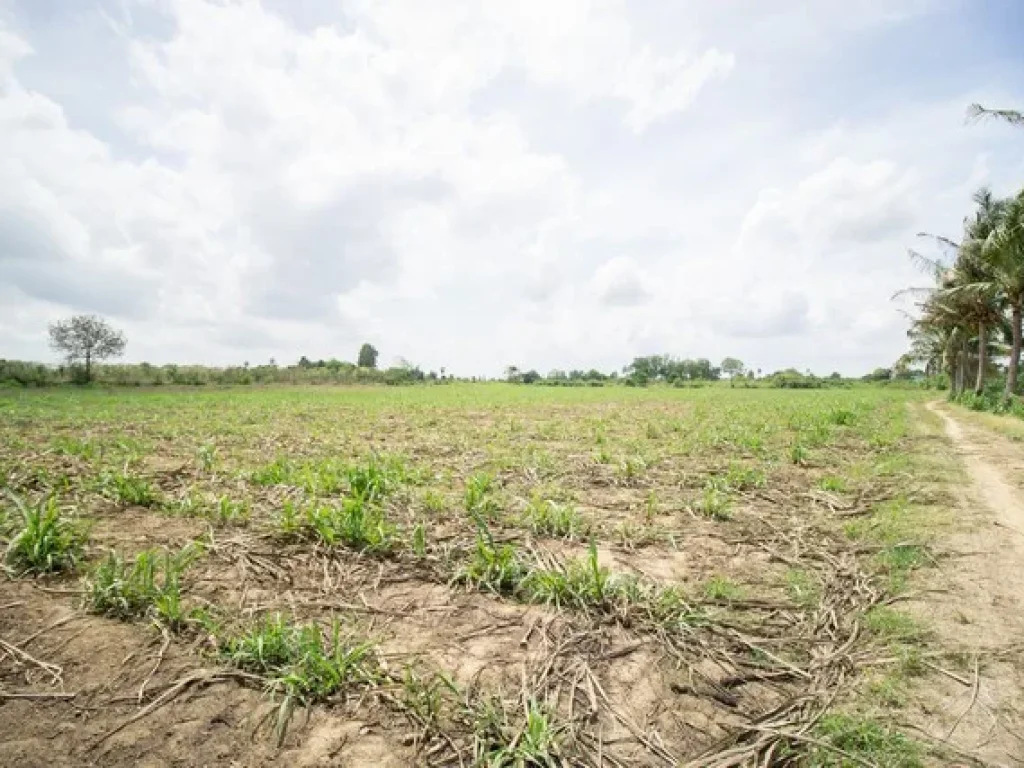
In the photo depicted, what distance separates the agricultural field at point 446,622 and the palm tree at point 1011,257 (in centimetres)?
2181

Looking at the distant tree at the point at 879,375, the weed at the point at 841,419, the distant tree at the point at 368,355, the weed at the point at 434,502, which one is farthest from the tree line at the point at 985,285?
the distant tree at the point at 368,355

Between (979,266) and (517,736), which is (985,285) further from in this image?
(517,736)

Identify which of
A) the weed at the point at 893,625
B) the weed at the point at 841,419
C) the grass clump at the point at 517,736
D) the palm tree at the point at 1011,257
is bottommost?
the grass clump at the point at 517,736

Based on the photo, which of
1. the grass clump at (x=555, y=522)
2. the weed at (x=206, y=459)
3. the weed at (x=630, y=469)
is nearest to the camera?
the grass clump at (x=555, y=522)

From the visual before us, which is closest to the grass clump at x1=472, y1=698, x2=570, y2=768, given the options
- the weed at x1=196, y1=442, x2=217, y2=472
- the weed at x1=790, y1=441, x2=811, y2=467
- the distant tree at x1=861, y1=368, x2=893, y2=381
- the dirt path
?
the dirt path

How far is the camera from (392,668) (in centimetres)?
260

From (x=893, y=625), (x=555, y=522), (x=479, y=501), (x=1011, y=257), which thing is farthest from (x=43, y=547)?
(x=1011, y=257)

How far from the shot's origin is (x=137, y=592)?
3.15 meters

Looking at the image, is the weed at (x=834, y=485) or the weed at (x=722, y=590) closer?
the weed at (x=722, y=590)

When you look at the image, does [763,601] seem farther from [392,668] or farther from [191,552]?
[191,552]

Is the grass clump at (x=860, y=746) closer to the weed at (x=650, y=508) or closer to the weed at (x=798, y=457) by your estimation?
the weed at (x=650, y=508)

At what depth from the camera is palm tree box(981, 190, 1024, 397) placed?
67.8 ft

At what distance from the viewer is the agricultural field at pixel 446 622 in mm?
2150

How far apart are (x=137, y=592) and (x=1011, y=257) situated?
3055cm
